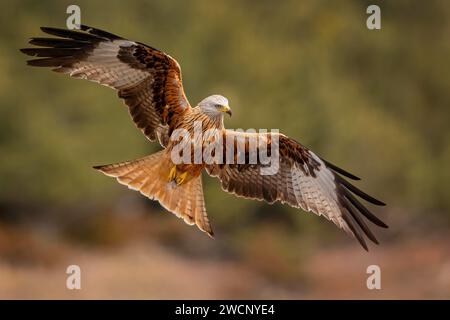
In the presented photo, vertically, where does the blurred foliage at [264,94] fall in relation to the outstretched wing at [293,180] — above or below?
above

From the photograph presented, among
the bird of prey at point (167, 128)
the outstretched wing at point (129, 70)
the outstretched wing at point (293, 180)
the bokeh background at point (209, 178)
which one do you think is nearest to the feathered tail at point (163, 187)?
the bird of prey at point (167, 128)

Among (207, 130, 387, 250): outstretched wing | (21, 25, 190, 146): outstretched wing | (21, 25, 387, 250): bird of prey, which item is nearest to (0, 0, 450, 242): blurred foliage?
(207, 130, 387, 250): outstretched wing

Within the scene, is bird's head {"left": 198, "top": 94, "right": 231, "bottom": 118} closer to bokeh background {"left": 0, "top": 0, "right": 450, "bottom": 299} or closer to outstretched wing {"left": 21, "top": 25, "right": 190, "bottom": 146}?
outstretched wing {"left": 21, "top": 25, "right": 190, "bottom": 146}

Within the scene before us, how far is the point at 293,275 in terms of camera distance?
1258 cm

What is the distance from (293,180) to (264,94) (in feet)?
22.8

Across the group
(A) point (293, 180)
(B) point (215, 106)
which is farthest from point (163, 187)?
(A) point (293, 180)

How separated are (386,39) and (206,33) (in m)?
3.54

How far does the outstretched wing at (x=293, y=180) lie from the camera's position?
21.5 feet

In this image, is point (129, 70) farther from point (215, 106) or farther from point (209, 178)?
point (209, 178)

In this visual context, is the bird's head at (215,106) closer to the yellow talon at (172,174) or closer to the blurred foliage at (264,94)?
the yellow talon at (172,174)

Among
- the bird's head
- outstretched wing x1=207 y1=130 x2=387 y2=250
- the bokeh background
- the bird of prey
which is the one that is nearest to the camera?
the bird's head

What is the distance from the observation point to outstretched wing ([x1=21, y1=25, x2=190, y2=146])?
254 inches

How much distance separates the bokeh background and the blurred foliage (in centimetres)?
3

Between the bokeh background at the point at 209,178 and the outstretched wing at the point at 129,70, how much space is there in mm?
5189
